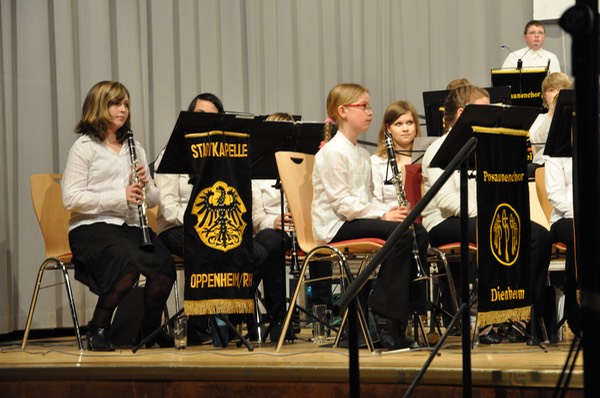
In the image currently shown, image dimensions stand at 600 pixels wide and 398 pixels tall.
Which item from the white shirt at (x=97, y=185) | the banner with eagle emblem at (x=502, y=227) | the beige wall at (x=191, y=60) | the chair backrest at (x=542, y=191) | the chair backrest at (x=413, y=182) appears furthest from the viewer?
the beige wall at (x=191, y=60)

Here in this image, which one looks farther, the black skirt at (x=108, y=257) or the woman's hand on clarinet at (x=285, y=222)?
the woman's hand on clarinet at (x=285, y=222)

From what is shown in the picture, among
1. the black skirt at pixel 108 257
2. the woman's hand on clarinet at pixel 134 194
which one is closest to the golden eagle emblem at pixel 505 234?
the black skirt at pixel 108 257

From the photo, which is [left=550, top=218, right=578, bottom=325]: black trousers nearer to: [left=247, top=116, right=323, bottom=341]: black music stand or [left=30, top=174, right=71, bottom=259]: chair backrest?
[left=247, top=116, right=323, bottom=341]: black music stand

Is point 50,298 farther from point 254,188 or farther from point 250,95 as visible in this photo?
point 250,95

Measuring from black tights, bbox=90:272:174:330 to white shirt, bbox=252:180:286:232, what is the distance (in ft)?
3.20

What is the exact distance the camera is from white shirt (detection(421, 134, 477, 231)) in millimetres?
4484

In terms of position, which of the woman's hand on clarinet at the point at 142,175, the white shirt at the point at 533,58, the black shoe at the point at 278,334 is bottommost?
the black shoe at the point at 278,334

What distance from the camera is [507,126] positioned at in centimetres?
394

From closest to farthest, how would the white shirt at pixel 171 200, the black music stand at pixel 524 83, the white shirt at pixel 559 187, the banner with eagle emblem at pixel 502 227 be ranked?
the banner with eagle emblem at pixel 502 227 → the white shirt at pixel 559 187 → the white shirt at pixel 171 200 → the black music stand at pixel 524 83

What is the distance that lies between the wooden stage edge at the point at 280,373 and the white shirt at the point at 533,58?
3887 mm

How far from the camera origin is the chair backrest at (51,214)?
4.86 m

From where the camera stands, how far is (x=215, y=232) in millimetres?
4137

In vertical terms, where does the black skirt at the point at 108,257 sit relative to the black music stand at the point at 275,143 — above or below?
below

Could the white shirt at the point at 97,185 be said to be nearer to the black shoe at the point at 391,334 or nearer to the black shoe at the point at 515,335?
the black shoe at the point at 391,334
